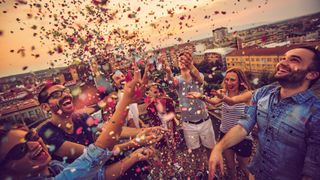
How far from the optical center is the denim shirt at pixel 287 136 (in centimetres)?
201

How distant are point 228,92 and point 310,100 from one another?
2.20m

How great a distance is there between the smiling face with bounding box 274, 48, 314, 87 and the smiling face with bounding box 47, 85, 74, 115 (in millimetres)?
3073

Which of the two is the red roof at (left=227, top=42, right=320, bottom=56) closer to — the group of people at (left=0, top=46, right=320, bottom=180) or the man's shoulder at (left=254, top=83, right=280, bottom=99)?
the man's shoulder at (left=254, top=83, right=280, bottom=99)

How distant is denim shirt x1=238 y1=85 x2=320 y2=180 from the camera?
2.01 metres

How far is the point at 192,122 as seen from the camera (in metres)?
4.62

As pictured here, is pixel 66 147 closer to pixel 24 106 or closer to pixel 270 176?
pixel 270 176

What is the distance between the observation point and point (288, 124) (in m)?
2.23

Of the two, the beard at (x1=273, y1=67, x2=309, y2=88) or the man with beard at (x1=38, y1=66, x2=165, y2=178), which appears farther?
the man with beard at (x1=38, y1=66, x2=165, y2=178)

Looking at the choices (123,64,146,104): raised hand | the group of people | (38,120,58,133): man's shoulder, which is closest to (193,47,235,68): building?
the group of people

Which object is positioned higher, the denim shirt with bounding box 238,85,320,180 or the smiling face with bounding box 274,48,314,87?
the smiling face with bounding box 274,48,314,87

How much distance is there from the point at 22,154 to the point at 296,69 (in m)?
2.95

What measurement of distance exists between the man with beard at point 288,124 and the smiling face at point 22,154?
1666 millimetres

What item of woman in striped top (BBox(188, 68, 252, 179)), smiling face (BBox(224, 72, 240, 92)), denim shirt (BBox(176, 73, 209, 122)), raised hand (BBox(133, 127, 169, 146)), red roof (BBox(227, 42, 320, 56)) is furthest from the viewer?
red roof (BBox(227, 42, 320, 56))

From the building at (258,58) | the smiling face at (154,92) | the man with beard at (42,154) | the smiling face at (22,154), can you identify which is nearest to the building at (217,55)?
the building at (258,58)
